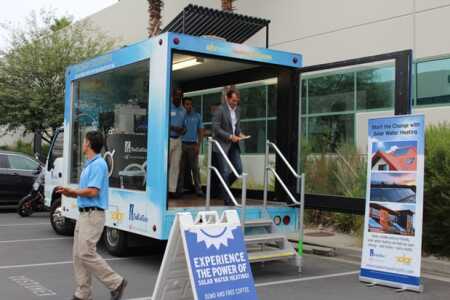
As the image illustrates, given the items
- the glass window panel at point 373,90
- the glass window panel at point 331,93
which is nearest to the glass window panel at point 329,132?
the glass window panel at point 331,93

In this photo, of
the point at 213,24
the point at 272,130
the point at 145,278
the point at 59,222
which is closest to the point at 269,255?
the point at 145,278

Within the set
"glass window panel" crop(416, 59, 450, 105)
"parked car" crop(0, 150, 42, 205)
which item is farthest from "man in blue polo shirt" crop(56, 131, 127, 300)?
"parked car" crop(0, 150, 42, 205)

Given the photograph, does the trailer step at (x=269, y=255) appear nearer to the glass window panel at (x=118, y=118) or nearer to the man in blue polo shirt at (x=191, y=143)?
the glass window panel at (x=118, y=118)

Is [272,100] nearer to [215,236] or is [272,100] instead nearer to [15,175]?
[215,236]

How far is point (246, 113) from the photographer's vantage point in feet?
33.5

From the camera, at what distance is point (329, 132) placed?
27.3 feet

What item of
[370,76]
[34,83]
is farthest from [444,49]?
[34,83]

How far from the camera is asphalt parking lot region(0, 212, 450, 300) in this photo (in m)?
6.43

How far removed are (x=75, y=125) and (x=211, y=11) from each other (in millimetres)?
3028

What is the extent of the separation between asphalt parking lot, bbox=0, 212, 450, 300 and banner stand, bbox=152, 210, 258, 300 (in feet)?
3.66

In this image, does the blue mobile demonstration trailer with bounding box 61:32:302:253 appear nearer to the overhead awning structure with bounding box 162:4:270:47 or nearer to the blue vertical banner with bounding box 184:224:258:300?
the overhead awning structure with bounding box 162:4:270:47

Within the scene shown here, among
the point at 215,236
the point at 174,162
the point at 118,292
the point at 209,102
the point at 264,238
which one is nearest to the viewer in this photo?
the point at 215,236

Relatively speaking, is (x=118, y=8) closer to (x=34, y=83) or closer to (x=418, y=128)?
(x=34, y=83)

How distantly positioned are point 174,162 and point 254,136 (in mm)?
1534
